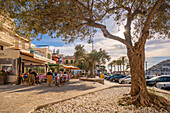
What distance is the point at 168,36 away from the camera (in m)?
8.12

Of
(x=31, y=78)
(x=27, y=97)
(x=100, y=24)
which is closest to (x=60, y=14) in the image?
(x=100, y=24)

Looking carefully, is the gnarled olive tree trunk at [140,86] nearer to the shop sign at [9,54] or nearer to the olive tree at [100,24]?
the olive tree at [100,24]

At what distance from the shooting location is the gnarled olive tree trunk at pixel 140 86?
16.5 ft

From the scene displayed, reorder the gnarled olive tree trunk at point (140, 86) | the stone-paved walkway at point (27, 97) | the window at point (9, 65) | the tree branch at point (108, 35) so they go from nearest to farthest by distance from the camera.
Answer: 1. the stone-paved walkway at point (27, 97)
2. the gnarled olive tree trunk at point (140, 86)
3. the tree branch at point (108, 35)
4. the window at point (9, 65)

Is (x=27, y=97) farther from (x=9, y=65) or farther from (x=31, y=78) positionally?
(x=9, y=65)

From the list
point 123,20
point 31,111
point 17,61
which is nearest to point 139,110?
point 31,111

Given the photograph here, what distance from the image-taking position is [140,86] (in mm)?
5309

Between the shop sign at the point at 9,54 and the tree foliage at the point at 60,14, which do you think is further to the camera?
the shop sign at the point at 9,54

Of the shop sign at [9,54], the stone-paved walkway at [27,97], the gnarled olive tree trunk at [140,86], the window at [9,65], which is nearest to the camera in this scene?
the stone-paved walkway at [27,97]

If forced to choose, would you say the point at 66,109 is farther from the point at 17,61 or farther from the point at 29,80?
the point at 17,61

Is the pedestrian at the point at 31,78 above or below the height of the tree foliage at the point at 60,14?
below

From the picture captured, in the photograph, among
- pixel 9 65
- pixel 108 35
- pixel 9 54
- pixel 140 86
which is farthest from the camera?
pixel 9 65

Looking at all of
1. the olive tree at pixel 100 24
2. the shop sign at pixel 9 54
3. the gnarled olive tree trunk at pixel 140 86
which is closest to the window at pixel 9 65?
the shop sign at pixel 9 54

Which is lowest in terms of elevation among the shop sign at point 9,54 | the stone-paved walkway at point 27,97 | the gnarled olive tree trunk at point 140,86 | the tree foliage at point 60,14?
the stone-paved walkway at point 27,97
